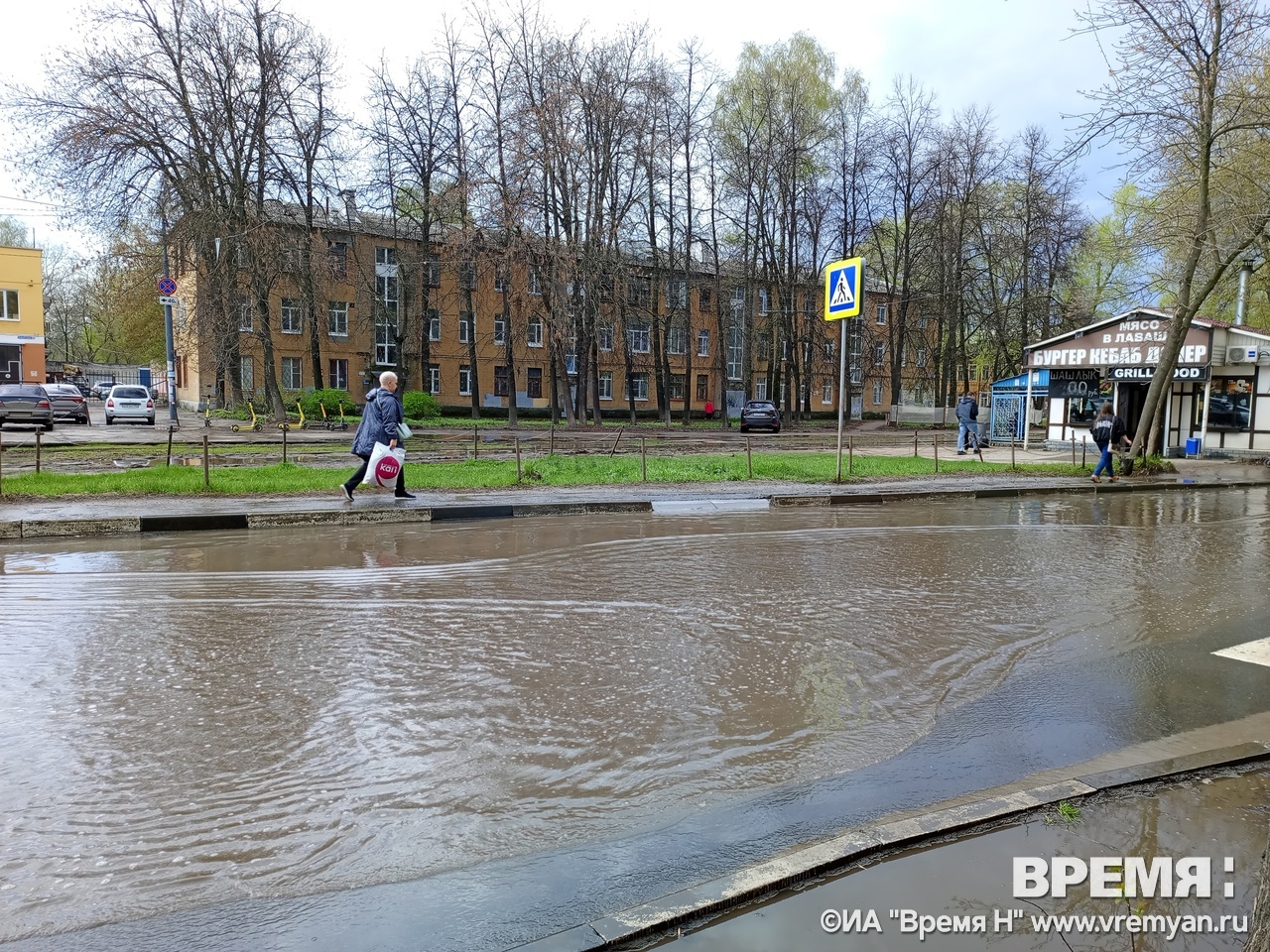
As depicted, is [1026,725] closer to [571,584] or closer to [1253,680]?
[1253,680]

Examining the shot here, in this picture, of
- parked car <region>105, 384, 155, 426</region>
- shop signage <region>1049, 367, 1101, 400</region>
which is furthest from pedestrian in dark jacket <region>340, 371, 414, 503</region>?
parked car <region>105, 384, 155, 426</region>

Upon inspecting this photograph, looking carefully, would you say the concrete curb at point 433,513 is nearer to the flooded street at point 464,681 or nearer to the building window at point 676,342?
the flooded street at point 464,681

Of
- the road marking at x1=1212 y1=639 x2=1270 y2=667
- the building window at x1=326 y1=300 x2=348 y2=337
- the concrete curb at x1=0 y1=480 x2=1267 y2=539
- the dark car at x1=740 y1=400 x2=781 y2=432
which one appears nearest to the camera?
the road marking at x1=1212 y1=639 x2=1270 y2=667

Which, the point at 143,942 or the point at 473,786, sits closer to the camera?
the point at 143,942

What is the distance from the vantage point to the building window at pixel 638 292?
39.6 metres

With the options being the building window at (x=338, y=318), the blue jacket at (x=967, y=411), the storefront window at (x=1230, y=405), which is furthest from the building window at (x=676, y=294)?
the storefront window at (x=1230, y=405)

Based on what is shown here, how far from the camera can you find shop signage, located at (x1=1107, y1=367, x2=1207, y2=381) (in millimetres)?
27078

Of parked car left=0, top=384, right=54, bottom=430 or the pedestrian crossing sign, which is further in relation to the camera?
parked car left=0, top=384, right=54, bottom=430

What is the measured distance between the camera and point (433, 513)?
1251cm

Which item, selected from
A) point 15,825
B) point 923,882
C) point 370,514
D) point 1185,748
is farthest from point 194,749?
point 370,514

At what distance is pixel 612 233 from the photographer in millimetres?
38500

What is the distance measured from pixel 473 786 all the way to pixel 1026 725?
10.1 feet

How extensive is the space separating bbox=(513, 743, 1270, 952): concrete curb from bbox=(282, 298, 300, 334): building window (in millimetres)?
47768

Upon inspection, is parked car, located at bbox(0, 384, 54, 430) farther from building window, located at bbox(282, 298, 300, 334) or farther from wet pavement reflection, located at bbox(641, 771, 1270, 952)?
wet pavement reflection, located at bbox(641, 771, 1270, 952)
